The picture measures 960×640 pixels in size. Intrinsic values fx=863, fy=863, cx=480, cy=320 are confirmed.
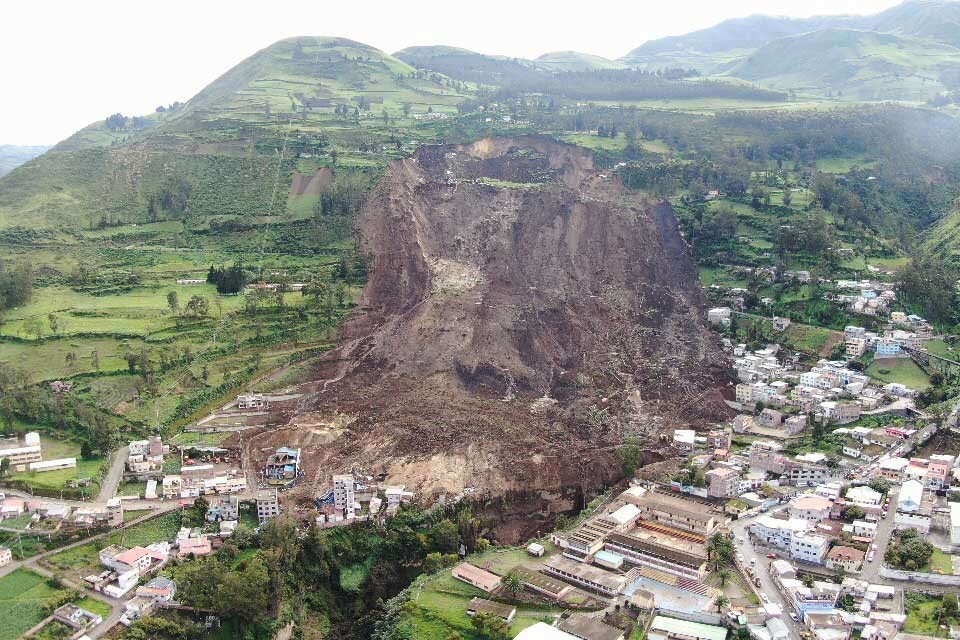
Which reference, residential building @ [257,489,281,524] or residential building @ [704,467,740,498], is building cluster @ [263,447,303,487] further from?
residential building @ [704,467,740,498]

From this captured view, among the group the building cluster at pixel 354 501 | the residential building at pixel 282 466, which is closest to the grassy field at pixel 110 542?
the residential building at pixel 282 466

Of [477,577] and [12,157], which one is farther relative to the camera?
[12,157]

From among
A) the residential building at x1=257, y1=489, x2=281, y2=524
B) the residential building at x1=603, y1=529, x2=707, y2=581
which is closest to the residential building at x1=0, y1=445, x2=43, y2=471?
the residential building at x1=257, y1=489, x2=281, y2=524

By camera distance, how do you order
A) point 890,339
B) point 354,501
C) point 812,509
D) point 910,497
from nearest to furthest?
1. point 910,497
2. point 812,509
3. point 354,501
4. point 890,339

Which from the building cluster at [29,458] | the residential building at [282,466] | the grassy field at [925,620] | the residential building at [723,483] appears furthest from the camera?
the residential building at [282,466]

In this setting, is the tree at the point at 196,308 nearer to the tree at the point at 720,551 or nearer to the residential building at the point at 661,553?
the residential building at the point at 661,553

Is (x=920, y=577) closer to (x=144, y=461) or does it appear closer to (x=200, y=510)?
(x=200, y=510)

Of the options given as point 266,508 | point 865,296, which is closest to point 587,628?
point 266,508
